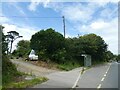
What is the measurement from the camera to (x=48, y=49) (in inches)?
1748

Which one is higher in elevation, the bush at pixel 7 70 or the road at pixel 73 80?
the bush at pixel 7 70

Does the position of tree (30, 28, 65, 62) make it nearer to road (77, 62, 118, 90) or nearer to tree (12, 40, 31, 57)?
tree (12, 40, 31, 57)

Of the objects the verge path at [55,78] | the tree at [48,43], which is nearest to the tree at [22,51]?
the tree at [48,43]

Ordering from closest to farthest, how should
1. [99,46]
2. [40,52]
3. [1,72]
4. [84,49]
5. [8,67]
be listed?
1. [1,72]
2. [8,67]
3. [40,52]
4. [84,49]
5. [99,46]

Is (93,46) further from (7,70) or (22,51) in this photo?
(7,70)

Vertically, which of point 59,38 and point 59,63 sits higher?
point 59,38

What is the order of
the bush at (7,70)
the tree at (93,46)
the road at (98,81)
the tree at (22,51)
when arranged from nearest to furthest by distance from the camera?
the bush at (7,70) → the road at (98,81) → the tree at (22,51) → the tree at (93,46)

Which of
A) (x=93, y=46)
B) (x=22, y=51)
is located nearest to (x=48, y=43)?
(x=93, y=46)

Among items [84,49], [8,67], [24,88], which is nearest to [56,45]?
[84,49]

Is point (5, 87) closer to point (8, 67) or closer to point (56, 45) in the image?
point (8, 67)

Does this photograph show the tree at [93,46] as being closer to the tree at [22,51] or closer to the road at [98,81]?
the tree at [22,51]

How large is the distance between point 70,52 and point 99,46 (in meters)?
17.4

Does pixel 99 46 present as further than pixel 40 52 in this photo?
Yes

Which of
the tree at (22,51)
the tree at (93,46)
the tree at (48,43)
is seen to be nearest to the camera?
the tree at (48,43)
